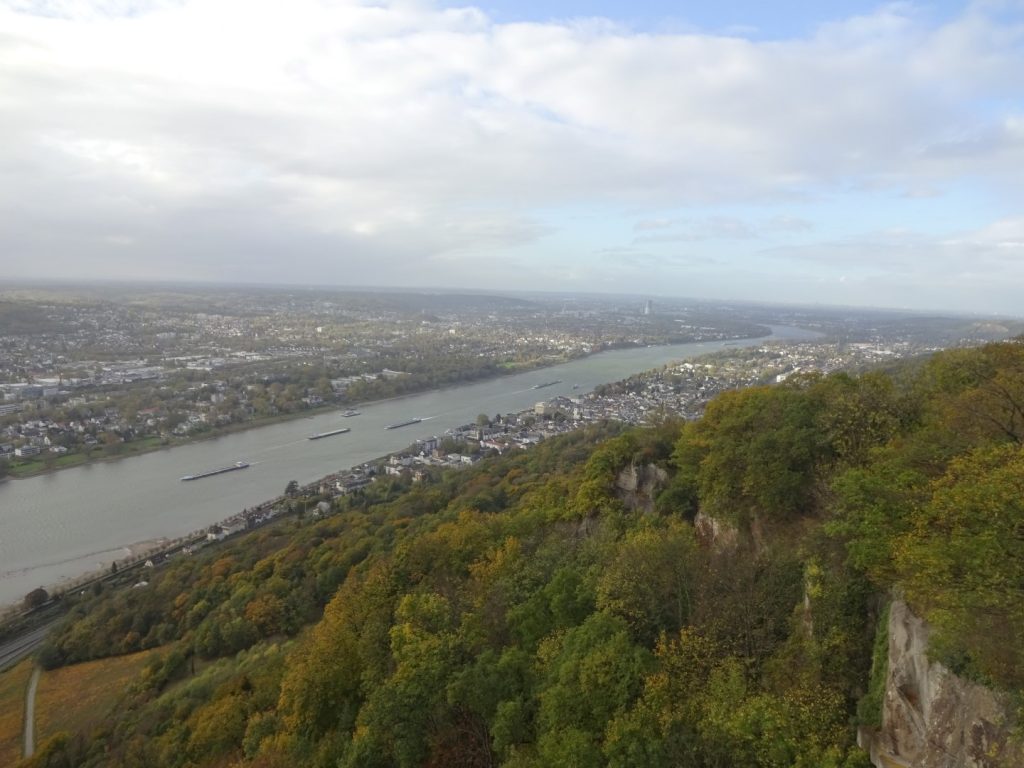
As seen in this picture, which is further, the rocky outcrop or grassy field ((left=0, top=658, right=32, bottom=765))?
grassy field ((left=0, top=658, right=32, bottom=765))

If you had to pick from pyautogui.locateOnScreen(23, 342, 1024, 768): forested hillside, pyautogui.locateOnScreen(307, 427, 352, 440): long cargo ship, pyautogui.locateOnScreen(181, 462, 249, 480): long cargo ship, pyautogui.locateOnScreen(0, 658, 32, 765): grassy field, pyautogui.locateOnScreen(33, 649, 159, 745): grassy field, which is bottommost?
pyautogui.locateOnScreen(0, 658, 32, 765): grassy field

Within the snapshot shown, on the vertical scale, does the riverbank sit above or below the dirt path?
above

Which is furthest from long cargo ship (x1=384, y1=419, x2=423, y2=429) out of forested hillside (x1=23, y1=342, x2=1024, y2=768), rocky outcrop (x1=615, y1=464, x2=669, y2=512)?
rocky outcrop (x1=615, y1=464, x2=669, y2=512)

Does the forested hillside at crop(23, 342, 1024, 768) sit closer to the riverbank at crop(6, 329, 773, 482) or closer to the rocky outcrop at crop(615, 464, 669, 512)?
the rocky outcrop at crop(615, 464, 669, 512)

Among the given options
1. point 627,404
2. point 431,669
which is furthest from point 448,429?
point 431,669

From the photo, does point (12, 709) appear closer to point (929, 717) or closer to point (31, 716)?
point (31, 716)

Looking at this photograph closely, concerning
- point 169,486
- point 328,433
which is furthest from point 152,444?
point 328,433

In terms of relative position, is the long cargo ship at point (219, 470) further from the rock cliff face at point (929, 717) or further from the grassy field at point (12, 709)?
the rock cliff face at point (929, 717)
